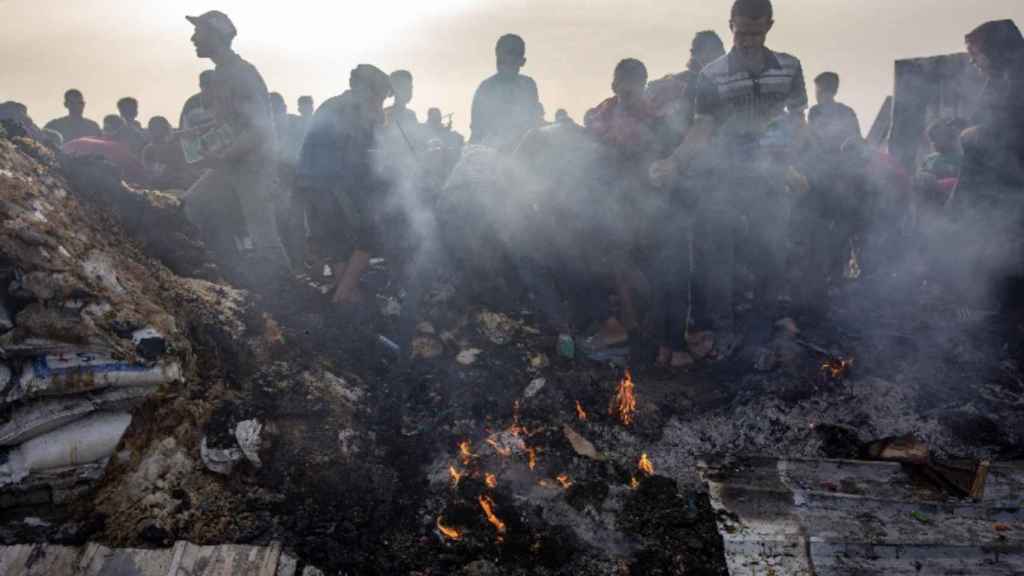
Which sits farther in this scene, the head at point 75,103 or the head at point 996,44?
the head at point 75,103

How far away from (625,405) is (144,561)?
293 cm

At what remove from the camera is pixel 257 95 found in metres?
5.43

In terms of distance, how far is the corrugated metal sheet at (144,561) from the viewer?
9.23 feet

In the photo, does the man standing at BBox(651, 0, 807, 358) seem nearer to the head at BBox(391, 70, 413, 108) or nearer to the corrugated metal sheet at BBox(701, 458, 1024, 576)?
the corrugated metal sheet at BBox(701, 458, 1024, 576)

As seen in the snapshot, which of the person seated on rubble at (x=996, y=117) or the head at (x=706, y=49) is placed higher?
the head at (x=706, y=49)

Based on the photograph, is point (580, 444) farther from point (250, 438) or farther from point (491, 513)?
point (250, 438)

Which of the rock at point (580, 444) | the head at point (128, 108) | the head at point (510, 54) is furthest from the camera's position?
the head at point (128, 108)

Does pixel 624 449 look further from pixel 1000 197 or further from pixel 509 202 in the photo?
pixel 1000 197

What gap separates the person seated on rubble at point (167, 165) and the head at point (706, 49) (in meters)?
6.17

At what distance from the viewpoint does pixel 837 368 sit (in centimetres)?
446

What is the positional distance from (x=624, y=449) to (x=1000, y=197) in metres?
3.77

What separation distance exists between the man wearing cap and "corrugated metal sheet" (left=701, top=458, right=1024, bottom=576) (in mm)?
4542

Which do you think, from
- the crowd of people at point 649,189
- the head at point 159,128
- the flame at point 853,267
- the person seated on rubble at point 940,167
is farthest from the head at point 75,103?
the person seated on rubble at point 940,167

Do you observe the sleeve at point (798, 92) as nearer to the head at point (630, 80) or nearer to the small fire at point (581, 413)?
the head at point (630, 80)
